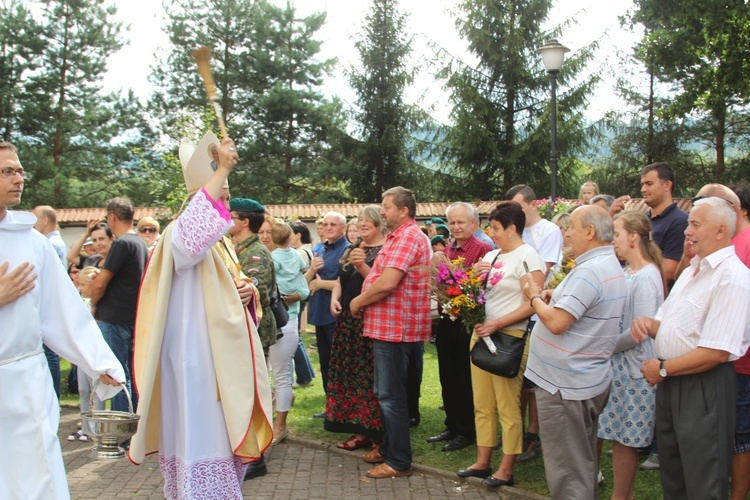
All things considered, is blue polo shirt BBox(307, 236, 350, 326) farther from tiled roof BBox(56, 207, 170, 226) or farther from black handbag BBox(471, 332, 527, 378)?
tiled roof BBox(56, 207, 170, 226)

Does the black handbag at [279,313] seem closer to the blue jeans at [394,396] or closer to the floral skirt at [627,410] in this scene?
the blue jeans at [394,396]

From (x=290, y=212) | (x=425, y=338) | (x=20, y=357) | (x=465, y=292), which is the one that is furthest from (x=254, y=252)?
(x=290, y=212)

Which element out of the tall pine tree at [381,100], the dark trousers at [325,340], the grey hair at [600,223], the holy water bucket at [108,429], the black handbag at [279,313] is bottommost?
the dark trousers at [325,340]

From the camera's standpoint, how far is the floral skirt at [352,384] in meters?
6.73

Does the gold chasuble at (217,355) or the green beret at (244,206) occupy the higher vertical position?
the green beret at (244,206)

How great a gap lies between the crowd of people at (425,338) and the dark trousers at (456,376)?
60 centimetres

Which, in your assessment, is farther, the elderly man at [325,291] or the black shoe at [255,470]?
the elderly man at [325,291]

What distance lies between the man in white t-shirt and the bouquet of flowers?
0.99m

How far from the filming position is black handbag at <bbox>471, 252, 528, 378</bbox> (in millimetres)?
5539

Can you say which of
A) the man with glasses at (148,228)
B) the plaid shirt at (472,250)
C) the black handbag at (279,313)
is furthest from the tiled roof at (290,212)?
the black handbag at (279,313)

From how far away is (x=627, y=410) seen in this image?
510 centimetres

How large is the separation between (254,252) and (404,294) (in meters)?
1.29

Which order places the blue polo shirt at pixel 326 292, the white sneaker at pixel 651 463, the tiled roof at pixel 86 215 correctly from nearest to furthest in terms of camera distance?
the white sneaker at pixel 651 463
the blue polo shirt at pixel 326 292
the tiled roof at pixel 86 215

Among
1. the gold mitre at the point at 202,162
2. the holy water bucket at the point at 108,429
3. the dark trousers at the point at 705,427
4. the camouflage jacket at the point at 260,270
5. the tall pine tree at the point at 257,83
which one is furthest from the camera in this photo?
the tall pine tree at the point at 257,83
